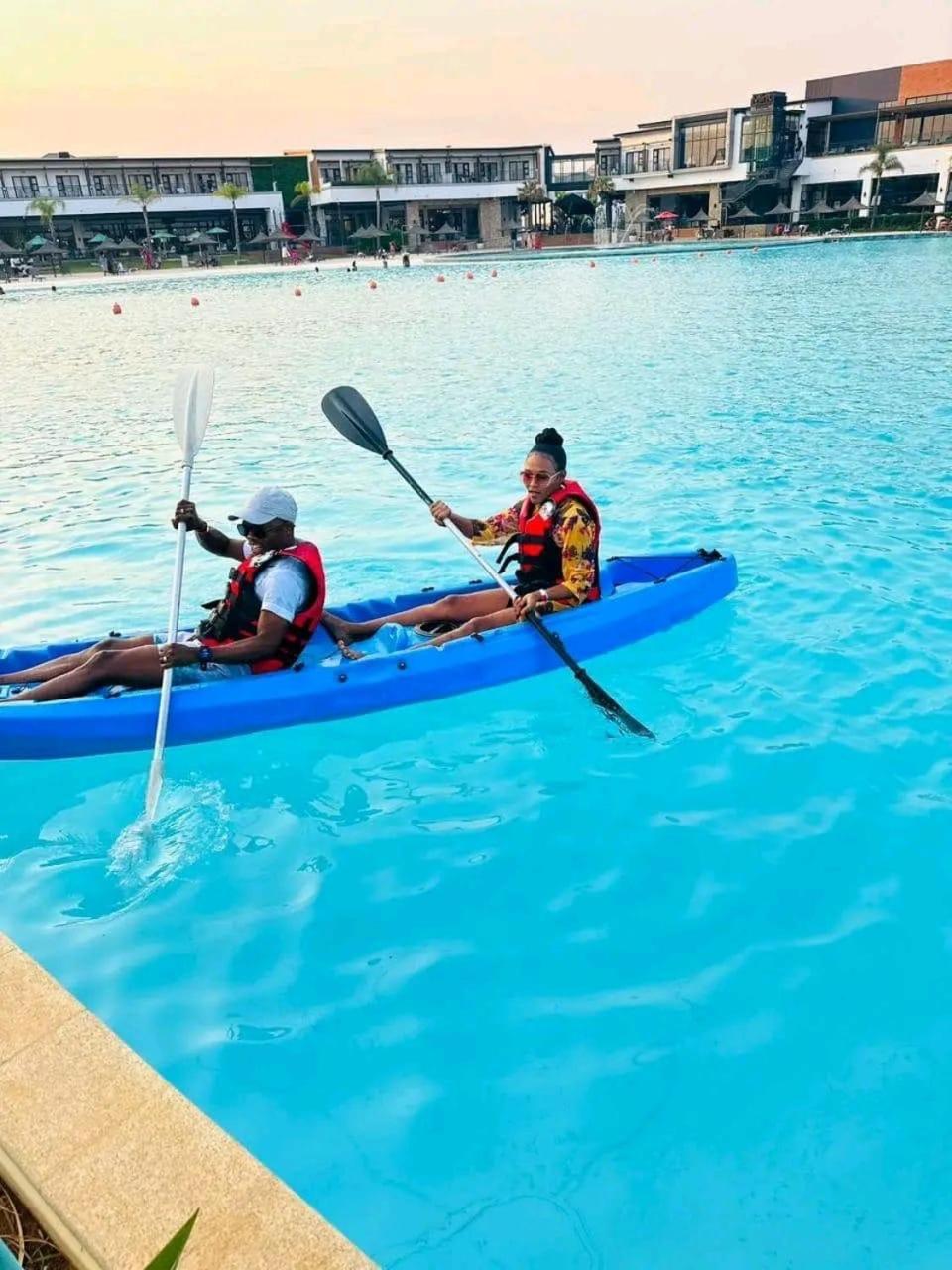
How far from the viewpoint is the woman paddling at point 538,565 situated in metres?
5.09

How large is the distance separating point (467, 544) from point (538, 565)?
16.5 inches

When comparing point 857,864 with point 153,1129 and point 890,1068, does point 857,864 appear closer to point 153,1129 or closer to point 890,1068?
point 890,1068

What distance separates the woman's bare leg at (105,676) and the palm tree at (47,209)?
54384mm

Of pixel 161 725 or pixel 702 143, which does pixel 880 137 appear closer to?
pixel 702 143

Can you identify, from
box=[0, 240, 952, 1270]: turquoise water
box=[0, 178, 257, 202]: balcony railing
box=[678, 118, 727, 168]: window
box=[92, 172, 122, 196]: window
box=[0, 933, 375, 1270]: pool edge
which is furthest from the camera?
box=[678, 118, 727, 168]: window

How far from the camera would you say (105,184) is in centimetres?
5612

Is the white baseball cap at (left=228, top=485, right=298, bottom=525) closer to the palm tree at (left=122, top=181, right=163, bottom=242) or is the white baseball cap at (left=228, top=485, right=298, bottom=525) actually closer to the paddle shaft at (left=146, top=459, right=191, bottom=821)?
the paddle shaft at (left=146, top=459, right=191, bottom=821)

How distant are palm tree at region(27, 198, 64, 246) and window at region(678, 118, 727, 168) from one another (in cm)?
3681

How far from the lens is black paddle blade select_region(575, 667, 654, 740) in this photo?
16.0ft

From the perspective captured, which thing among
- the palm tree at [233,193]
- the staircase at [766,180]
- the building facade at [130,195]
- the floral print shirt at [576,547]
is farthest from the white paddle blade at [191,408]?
the staircase at [766,180]

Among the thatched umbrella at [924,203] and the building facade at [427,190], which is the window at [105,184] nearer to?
the building facade at [427,190]

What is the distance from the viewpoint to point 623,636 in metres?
5.57

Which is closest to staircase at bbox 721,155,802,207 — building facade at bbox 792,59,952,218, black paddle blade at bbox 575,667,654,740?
building facade at bbox 792,59,952,218

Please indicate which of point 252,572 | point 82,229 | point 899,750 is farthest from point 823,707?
point 82,229
